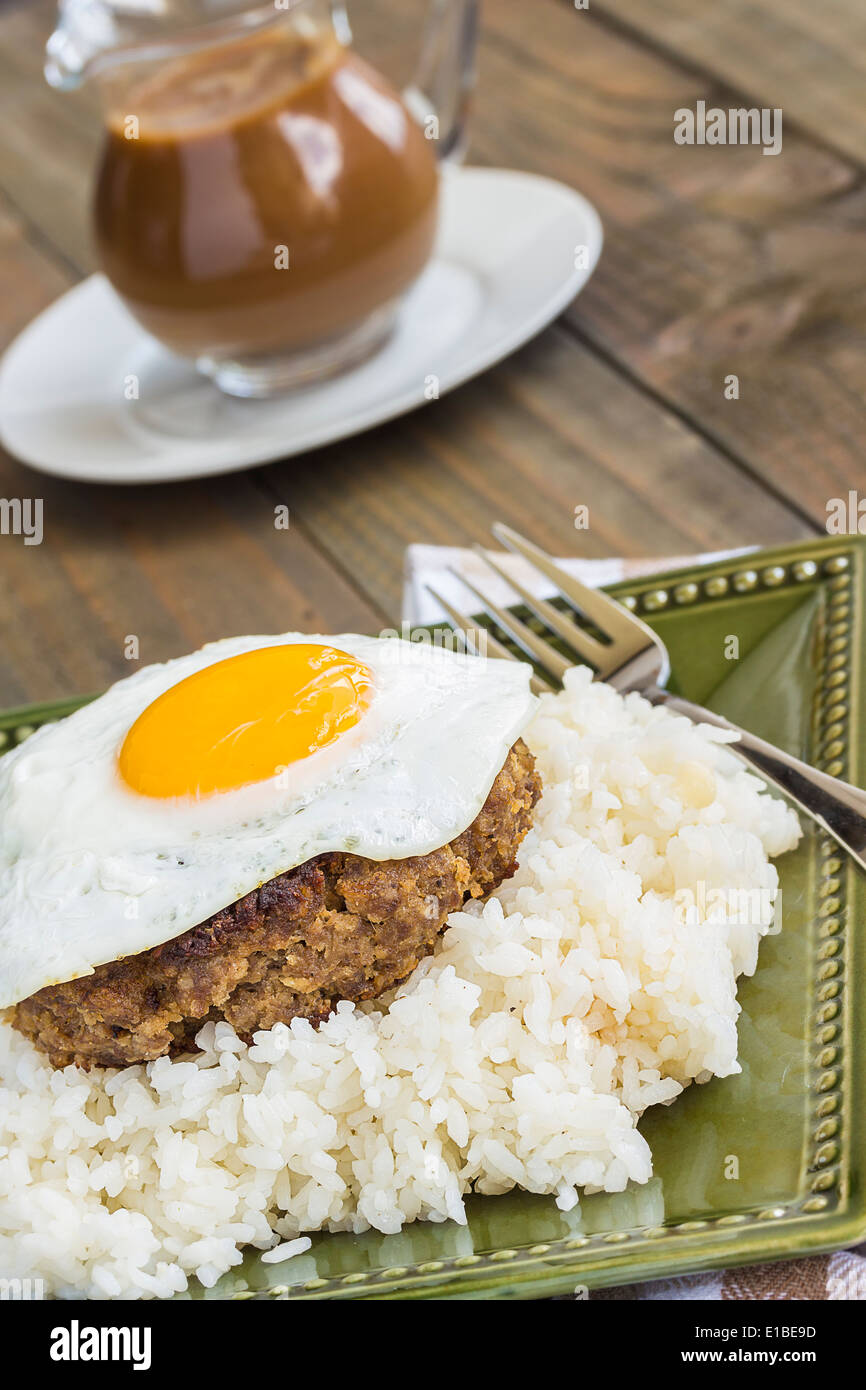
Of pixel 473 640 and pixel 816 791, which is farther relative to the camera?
pixel 473 640

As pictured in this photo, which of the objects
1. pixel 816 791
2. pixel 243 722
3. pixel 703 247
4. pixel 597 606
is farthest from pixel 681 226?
pixel 243 722

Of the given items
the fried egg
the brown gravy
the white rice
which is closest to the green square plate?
the white rice

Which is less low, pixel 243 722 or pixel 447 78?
pixel 447 78

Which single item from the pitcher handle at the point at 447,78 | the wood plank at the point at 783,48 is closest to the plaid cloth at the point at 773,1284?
the pitcher handle at the point at 447,78

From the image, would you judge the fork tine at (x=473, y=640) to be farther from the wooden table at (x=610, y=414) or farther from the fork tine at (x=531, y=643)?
the wooden table at (x=610, y=414)

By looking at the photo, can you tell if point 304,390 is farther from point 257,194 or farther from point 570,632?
point 570,632

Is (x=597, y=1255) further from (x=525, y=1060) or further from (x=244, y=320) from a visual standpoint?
(x=244, y=320)
